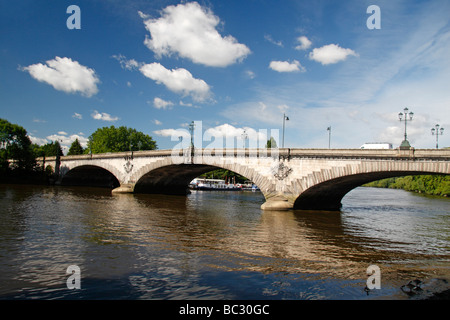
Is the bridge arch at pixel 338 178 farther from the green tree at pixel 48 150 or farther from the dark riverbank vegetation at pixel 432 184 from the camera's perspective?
the green tree at pixel 48 150

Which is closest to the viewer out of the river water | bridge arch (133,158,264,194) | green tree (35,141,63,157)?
the river water

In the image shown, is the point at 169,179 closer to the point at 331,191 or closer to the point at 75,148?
the point at 331,191

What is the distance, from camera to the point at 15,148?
217ft

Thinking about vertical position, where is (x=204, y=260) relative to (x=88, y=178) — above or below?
below

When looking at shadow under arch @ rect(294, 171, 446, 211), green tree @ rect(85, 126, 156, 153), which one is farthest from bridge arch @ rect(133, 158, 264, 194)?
green tree @ rect(85, 126, 156, 153)

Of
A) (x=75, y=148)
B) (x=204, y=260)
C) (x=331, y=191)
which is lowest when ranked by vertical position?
(x=204, y=260)

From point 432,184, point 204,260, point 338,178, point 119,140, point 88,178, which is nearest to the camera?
point 204,260

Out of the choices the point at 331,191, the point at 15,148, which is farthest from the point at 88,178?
the point at 331,191

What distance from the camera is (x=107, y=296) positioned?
24.8 ft

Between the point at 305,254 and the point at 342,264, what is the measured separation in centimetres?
174

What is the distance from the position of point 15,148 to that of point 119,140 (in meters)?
35.7

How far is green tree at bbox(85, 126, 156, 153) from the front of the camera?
320 ft

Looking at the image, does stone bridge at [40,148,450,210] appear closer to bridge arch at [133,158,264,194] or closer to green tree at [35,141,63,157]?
bridge arch at [133,158,264,194]
